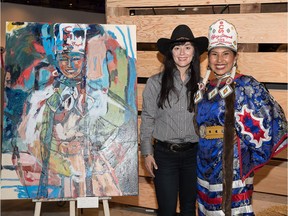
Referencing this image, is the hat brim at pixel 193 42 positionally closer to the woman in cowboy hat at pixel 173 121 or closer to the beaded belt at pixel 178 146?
the woman in cowboy hat at pixel 173 121

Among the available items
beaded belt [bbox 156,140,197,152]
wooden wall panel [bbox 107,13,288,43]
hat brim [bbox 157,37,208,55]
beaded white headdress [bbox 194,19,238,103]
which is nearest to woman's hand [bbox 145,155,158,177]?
beaded belt [bbox 156,140,197,152]

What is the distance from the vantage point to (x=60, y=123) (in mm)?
2395

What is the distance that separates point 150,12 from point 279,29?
1246 mm

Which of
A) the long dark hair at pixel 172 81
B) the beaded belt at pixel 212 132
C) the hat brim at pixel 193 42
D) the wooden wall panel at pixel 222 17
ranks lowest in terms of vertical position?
the beaded belt at pixel 212 132

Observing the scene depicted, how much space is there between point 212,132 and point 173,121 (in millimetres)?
280

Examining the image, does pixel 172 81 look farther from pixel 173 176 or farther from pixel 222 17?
pixel 222 17

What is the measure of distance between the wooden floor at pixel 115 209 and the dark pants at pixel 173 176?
3.65 ft

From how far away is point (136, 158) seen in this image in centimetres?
241

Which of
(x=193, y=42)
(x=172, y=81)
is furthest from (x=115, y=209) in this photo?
(x=193, y=42)

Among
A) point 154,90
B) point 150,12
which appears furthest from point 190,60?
point 150,12

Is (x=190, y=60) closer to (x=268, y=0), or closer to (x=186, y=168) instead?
(x=186, y=168)

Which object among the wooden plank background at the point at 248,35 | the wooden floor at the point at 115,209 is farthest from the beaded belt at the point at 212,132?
the wooden floor at the point at 115,209

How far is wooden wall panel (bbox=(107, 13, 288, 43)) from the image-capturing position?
119 inches

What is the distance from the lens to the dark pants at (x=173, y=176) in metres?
2.29
